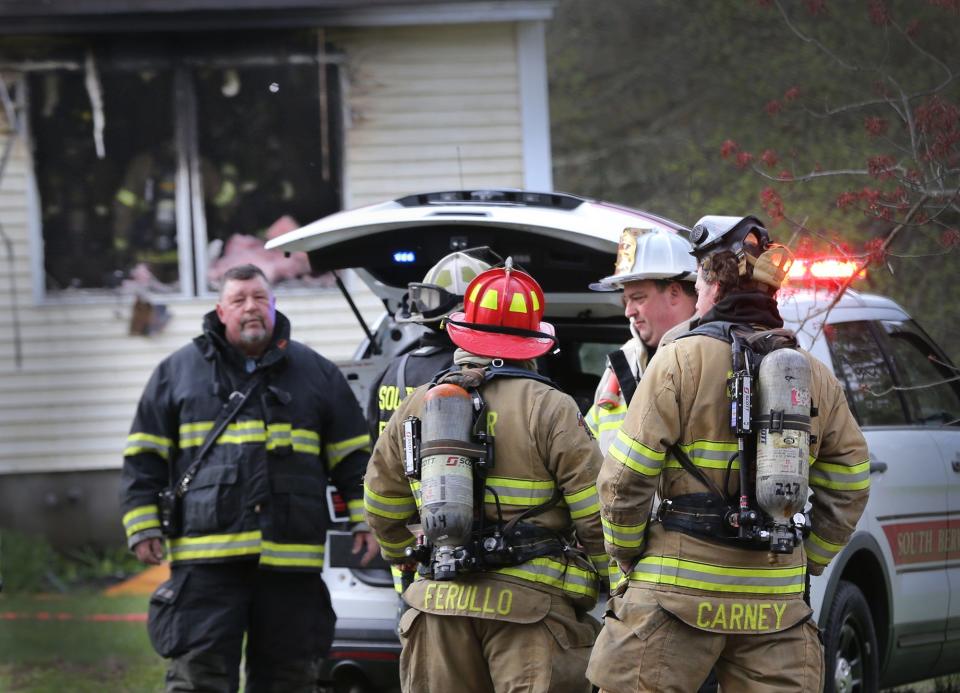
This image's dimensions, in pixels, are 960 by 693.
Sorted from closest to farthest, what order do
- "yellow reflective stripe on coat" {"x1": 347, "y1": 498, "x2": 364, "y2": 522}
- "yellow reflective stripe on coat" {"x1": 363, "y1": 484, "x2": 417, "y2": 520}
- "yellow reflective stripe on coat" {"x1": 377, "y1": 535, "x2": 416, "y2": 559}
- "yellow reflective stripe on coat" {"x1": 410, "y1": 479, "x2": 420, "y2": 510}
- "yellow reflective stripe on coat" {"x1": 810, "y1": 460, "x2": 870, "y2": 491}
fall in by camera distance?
"yellow reflective stripe on coat" {"x1": 810, "y1": 460, "x2": 870, "y2": 491} → "yellow reflective stripe on coat" {"x1": 410, "y1": 479, "x2": 420, "y2": 510} → "yellow reflective stripe on coat" {"x1": 363, "y1": 484, "x2": 417, "y2": 520} → "yellow reflective stripe on coat" {"x1": 377, "y1": 535, "x2": 416, "y2": 559} → "yellow reflective stripe on coat" {"x1": 347, "y1": 498, "x2": 364, "y2": 522}

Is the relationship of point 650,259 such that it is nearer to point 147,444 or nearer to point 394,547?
point 394,547

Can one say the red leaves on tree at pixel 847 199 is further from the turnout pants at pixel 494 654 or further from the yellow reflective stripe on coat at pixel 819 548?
the turnout pants at pixel 494 654

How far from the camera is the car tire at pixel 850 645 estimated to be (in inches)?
208

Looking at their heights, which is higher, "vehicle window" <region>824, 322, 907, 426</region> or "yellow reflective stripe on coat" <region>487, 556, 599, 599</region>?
"vehicle window" <region>824, 322, 907, 426</region>

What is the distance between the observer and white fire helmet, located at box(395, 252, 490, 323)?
15.8ft

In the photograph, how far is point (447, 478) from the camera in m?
3.81

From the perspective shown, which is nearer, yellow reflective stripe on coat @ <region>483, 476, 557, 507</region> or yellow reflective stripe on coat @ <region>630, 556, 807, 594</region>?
yellow reflective stripe on coat @ <region>630, 556, 807, 594</region>

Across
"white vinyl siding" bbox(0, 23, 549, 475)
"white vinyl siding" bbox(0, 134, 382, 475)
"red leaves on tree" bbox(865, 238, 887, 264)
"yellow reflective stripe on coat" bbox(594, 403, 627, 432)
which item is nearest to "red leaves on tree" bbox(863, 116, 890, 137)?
"red leaves on tree" bbox(865, 238, 887, 264)

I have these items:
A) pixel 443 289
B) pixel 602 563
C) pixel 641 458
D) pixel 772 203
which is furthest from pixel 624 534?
pixel 772 203

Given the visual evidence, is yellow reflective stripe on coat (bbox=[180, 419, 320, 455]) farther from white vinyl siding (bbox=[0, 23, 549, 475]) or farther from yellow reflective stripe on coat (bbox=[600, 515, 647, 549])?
white vinyl siding (bbox=[0, 23, 549, 475])

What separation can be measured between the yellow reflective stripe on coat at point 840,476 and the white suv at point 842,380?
1475 millimetres

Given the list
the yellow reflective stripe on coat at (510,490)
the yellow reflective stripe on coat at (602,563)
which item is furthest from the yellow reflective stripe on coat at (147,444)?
the yellow reflective stripe on coat at (602,563)

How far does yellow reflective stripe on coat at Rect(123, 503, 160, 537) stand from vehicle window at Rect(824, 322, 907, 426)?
9.42 feet

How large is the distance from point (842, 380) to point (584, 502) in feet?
6.96
